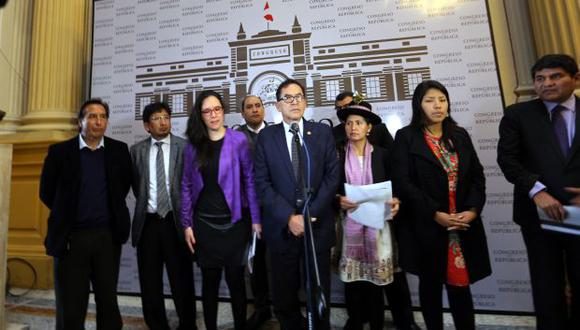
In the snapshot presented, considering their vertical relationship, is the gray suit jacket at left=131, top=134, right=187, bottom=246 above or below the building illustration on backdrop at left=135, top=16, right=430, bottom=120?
below

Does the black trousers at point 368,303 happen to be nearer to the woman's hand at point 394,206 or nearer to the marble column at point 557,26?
the woman's hand at point 394,206

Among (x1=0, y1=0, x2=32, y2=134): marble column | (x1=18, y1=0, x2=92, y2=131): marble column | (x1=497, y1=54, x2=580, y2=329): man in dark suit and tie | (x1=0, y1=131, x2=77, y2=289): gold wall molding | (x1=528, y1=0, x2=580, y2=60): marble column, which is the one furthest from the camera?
(x1=0, y1=0, x2=32, y2=134): marble column

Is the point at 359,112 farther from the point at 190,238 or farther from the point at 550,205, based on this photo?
the point at 190,238

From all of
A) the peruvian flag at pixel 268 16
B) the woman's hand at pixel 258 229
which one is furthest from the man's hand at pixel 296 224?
the peruvian flag at pixel 268 16

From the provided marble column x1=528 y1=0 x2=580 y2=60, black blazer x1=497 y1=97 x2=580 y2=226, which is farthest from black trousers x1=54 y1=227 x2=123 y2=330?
marble column x1=528 y1=0 x2=580 y2=60

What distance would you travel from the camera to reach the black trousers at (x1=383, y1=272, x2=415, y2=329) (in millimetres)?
2121

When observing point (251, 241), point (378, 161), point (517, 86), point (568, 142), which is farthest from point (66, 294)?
point (517, 86)

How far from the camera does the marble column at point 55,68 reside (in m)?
3.39


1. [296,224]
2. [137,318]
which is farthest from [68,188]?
[296,224]

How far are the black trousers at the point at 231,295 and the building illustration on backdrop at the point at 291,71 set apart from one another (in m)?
1.77

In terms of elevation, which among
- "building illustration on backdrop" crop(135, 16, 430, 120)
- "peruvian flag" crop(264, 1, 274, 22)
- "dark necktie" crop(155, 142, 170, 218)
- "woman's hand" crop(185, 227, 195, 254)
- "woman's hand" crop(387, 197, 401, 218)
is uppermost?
"peruvian flag" crop(264, 1, 274, 22)

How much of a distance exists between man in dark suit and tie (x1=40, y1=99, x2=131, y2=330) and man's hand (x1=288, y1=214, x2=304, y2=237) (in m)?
1.16

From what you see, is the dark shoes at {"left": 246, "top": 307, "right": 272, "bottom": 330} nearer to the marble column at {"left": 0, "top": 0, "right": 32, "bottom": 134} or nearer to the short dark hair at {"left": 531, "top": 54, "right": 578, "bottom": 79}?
the short dark hair at {"left": 531, "top": 54, "right": 578, "bottom": 79}

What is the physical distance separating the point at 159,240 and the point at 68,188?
642mm
